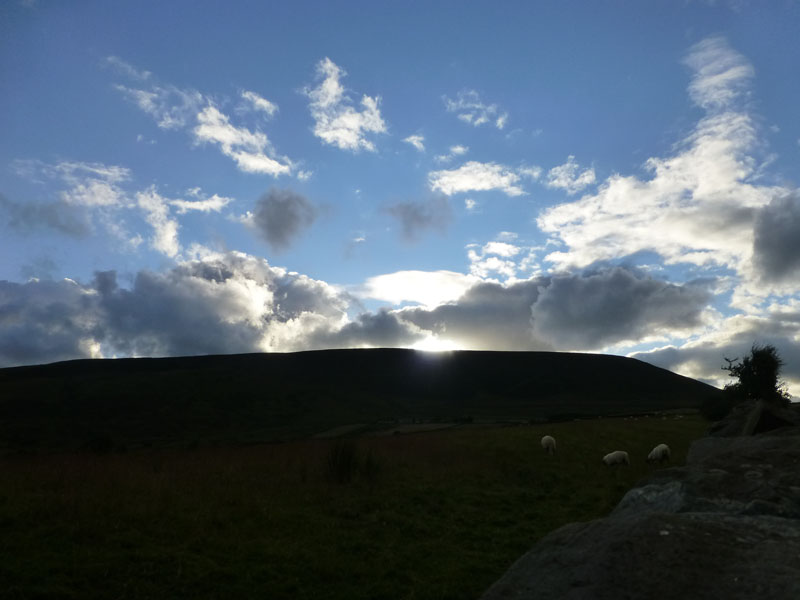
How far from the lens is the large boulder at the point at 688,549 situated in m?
3.96

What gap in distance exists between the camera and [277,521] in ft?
44.5

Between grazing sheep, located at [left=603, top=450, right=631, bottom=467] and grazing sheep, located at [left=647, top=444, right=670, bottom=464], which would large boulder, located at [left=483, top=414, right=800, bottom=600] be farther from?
grazing sheep, located at [left=647, top=444, right=670, bottom=464]

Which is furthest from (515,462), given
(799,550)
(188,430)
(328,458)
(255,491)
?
(188,430)

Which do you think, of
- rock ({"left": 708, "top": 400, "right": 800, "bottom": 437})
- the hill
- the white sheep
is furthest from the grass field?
the hill

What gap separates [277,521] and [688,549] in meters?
11.1

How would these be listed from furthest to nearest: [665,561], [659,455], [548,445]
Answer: [548,445]
[659,455]
[665,561]

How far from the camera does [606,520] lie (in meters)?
5.22

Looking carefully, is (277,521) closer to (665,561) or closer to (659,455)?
(665,561)

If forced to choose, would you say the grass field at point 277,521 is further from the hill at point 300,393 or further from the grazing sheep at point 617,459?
the hill at point 300,393

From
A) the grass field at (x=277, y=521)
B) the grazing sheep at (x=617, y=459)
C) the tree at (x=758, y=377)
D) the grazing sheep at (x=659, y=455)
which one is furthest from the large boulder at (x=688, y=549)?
the tree at (x=758, y=377)

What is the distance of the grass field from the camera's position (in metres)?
9.84

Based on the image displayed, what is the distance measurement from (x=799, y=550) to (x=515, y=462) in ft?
69.6

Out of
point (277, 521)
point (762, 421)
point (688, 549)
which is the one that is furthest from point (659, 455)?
point (688, 549)

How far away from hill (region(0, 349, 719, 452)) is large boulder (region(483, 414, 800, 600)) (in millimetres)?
82221
